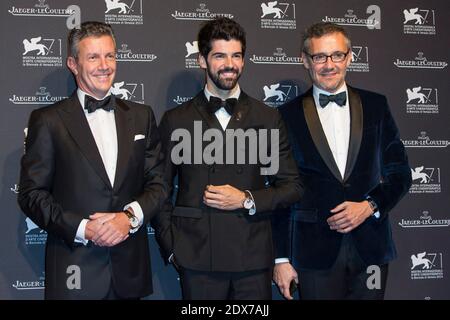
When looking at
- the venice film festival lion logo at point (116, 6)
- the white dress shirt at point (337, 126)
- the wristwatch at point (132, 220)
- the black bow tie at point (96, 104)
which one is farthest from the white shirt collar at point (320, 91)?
the venice film festival lion logo at point (116, 6)

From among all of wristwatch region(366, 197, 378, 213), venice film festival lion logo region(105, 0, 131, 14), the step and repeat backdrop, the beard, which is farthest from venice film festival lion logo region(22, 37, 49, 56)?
wristwatch region(366, 197, 378, 213)

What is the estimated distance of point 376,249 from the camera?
11.1 ft

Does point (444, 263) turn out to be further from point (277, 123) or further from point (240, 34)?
point (240, 34)

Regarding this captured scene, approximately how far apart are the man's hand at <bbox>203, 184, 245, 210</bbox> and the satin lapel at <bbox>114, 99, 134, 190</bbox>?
471 mm

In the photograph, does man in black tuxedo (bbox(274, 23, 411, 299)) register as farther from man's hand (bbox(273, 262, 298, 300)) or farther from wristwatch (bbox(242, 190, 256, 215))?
wristwatch (bbox(242, 190, 256, 215))

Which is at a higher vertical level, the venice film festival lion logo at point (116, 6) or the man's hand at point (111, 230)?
the venice film festival lion logo at point (116, 6)

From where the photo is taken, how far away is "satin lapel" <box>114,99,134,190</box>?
10.2 ft

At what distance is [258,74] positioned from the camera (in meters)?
4.29

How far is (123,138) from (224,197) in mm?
636

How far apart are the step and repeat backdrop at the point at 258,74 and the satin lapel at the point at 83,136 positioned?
93 cm

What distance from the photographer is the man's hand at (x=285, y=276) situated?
3377 millimetres

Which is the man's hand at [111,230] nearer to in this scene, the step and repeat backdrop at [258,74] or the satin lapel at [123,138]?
the satin lapel at [123,138]

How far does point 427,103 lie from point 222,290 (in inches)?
96.1

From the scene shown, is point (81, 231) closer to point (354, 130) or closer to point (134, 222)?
point (134, 222)
